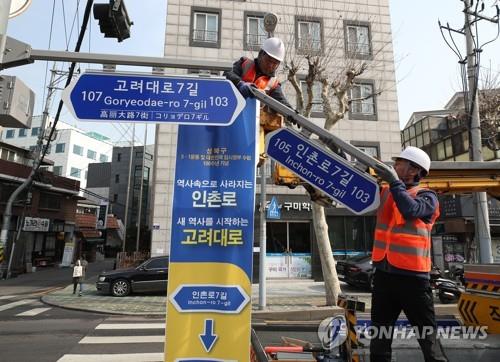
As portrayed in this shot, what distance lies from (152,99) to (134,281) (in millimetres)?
12943

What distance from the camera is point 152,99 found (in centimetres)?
302

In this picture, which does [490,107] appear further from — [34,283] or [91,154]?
[91,154]

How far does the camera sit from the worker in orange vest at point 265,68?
3.47 meters

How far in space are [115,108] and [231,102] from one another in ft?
2.95

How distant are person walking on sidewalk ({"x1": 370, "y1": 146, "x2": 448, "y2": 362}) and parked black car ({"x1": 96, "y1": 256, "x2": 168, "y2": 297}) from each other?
12.2 metres

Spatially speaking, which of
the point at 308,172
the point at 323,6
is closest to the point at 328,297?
the point at 308,172

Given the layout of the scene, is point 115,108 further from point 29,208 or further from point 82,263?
point 29,208

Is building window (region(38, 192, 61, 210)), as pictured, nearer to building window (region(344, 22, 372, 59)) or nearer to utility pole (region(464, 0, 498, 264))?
building window (region(344, 22, 372, 59))

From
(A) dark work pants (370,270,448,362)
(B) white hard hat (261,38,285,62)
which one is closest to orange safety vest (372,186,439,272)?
(A) dark work pants (370,270,448,362)

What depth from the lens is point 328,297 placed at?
11461 mm

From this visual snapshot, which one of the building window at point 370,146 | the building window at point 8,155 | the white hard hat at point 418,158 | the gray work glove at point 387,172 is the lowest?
the gray work glove at point 387,172

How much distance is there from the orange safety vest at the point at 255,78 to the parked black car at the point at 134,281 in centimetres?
1218

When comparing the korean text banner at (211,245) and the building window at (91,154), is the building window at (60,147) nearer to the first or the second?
the building window at (91,154)

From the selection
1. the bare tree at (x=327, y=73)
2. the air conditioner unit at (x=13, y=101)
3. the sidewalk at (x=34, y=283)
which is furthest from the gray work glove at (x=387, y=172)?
the sidewalk at (x=34, y=283)
